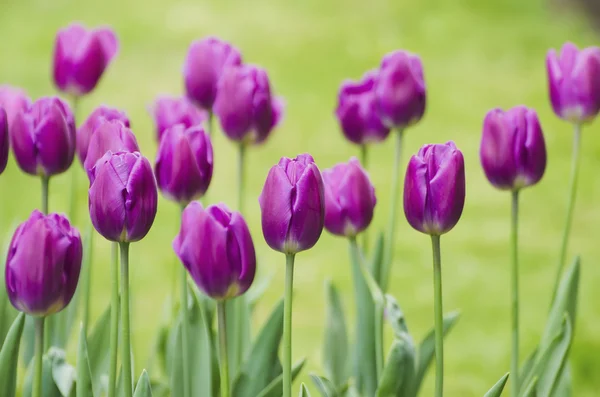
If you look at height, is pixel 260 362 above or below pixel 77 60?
below

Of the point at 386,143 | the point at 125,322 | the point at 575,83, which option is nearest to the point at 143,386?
the point at 125,322

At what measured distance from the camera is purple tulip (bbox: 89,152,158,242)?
3.63ft

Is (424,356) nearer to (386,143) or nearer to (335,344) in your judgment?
(335,344)

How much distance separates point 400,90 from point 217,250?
0.60 m

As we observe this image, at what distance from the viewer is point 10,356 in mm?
1254

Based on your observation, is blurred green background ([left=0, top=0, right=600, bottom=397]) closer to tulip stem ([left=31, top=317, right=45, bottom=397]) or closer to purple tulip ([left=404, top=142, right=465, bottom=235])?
tulip stem ([left=31, top=317, right=45, bottom=397])

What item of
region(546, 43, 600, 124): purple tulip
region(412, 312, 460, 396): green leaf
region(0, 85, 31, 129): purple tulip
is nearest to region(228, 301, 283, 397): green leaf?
region(412, 312, 460, 396): green leaf

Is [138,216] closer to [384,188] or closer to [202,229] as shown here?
[202,229]

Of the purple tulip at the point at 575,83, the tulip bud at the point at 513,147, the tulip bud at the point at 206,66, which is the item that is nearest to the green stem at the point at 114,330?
the tulip bud at the point at 206,66

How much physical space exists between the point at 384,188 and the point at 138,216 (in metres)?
2.99

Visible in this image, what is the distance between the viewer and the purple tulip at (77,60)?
5.79ft

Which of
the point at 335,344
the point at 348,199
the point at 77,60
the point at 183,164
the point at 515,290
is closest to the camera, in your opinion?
Result: the point at 183,164

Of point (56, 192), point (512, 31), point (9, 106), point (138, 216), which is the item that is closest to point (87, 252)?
point (9, 106)

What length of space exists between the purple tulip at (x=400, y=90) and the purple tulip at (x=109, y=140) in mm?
521
